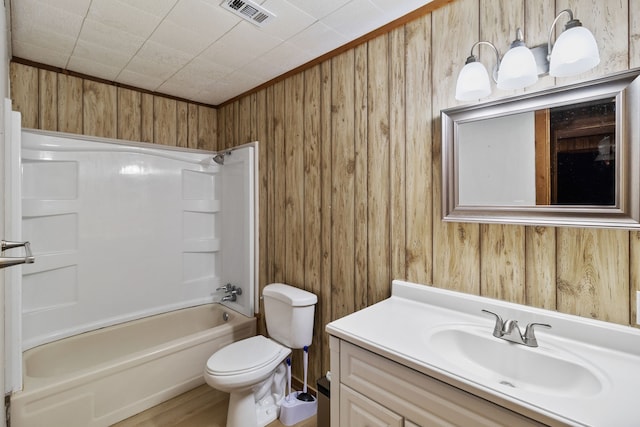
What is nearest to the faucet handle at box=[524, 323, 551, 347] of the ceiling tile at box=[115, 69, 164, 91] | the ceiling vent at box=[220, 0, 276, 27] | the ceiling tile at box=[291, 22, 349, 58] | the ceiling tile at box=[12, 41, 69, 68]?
the ceiling tile at box=[291, 22, 349, 58]

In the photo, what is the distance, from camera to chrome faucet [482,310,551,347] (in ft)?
3.69

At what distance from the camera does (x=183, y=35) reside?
1.84m

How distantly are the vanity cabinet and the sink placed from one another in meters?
0.08

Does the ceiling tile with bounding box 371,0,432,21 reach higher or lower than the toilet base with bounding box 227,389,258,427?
higher

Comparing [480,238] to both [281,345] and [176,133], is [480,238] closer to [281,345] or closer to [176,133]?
[281,345]

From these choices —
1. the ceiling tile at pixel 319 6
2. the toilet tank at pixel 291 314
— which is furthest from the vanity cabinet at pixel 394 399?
the ceiling tile at pixel 319 6

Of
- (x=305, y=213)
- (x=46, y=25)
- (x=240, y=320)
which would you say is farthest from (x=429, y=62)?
(x=240, y=320)

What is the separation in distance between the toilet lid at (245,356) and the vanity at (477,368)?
0.65m

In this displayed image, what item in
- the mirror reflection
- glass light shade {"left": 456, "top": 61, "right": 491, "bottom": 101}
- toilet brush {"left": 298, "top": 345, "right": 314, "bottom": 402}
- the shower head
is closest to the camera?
the mirror reflection

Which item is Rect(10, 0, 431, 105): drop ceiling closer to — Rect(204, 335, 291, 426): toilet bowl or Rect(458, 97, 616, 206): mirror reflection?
Rect(458, 97, 616, 206): mirror reflection

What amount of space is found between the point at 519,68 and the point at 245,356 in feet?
6.58

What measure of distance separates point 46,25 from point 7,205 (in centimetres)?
103

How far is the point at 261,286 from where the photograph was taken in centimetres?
258

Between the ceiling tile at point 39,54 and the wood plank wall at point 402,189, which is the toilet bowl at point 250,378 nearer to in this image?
the wood plank wall at point 402,189
